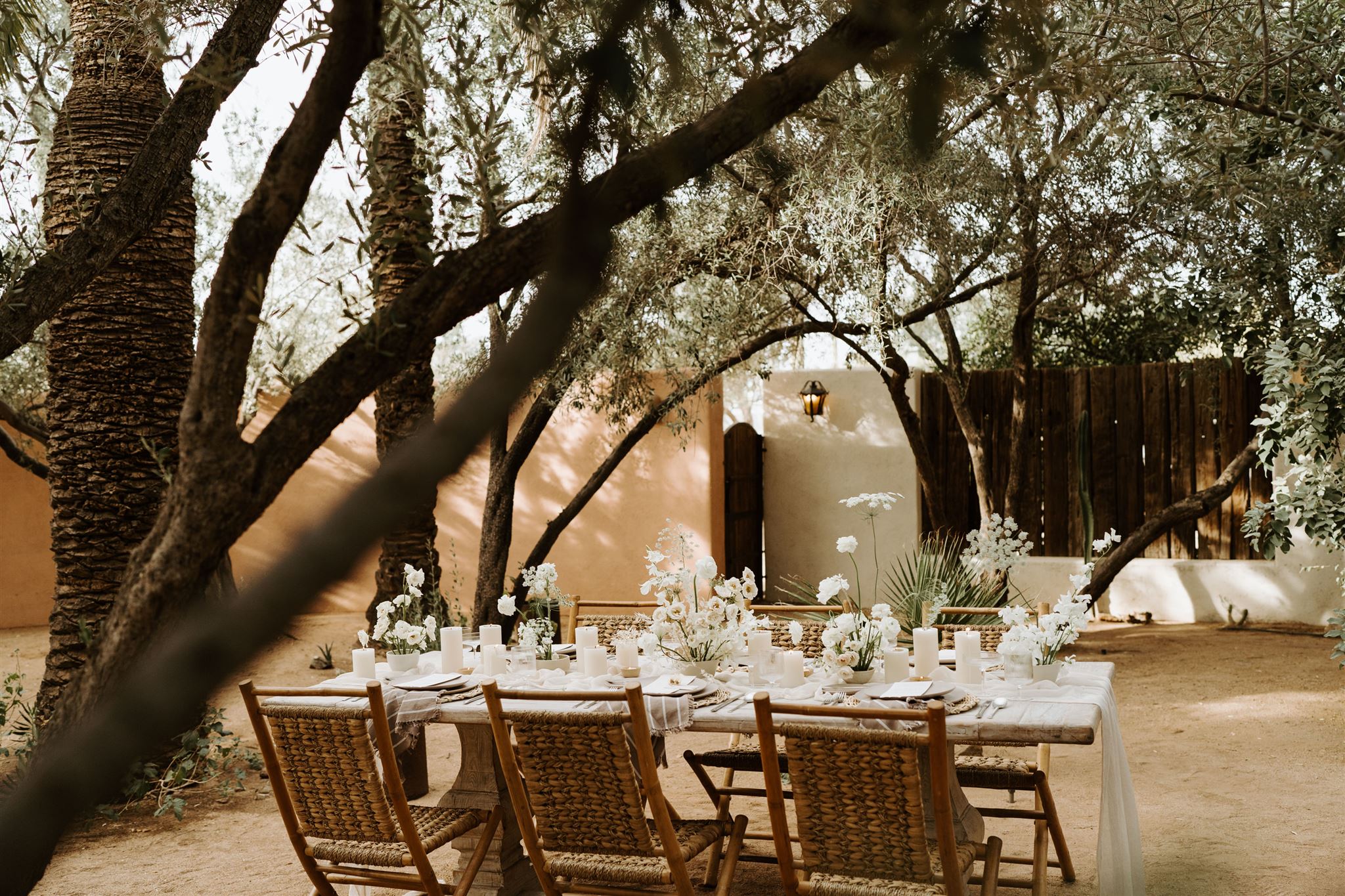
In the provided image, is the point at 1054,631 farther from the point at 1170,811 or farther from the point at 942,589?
the point at 942,589

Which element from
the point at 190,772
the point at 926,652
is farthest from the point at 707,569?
the point at 190,772

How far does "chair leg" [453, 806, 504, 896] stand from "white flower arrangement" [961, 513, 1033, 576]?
4.38m

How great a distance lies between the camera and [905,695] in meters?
3.43

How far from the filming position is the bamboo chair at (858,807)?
2.76 metres

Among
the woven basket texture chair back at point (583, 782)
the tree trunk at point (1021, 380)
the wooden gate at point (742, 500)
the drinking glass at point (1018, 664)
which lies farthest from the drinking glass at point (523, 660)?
the wooden gate at point (742, 500)

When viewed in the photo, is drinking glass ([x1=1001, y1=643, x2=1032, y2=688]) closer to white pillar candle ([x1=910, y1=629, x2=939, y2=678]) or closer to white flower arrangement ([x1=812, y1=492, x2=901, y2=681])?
white pillar candle ([x1=910, y1=629, x2=939, y2=678])

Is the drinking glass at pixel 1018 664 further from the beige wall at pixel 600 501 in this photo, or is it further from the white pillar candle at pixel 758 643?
the beige wall at pixel 600 501

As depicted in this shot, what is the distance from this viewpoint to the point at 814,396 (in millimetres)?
10344

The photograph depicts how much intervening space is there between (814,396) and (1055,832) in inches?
267

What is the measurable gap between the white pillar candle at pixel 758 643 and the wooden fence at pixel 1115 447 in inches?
220

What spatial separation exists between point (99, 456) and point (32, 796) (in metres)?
5.06

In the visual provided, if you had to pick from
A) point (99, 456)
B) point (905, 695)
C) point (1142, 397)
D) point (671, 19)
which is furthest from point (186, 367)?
point (1142, 397)

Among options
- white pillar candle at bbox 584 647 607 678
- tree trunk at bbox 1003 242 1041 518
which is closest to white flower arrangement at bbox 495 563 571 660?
white pillar candle at bbox 584 647 607 678

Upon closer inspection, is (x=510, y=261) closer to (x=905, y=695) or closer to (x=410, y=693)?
(x=905, y=695)
